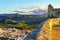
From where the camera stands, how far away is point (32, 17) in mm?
33562

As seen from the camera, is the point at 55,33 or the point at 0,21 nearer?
the point at 55,33

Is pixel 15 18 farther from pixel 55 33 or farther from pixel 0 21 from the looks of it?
pixel 55 33

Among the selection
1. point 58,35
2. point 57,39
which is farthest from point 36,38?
point 58,35

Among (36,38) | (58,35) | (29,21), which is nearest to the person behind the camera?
(36,38)

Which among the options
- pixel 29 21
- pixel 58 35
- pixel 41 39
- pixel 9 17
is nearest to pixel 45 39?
pixel 41 39

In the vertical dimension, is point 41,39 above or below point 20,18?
above

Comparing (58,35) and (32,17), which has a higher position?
(58,35)

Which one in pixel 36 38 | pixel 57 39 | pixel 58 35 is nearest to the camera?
pixel 36 38

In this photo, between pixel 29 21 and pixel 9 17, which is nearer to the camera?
pixel 29 21

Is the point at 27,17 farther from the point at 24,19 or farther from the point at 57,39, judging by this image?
the point at 57,39

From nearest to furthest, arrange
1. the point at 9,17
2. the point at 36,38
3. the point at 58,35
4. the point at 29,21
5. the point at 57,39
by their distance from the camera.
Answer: the point at 36,38 < the point at 57,39 < the point at 58,35 < the point at 29,21 < the point at 9,17

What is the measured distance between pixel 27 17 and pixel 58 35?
3100cm

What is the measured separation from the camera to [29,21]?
107ft

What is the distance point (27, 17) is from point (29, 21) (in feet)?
3.36
